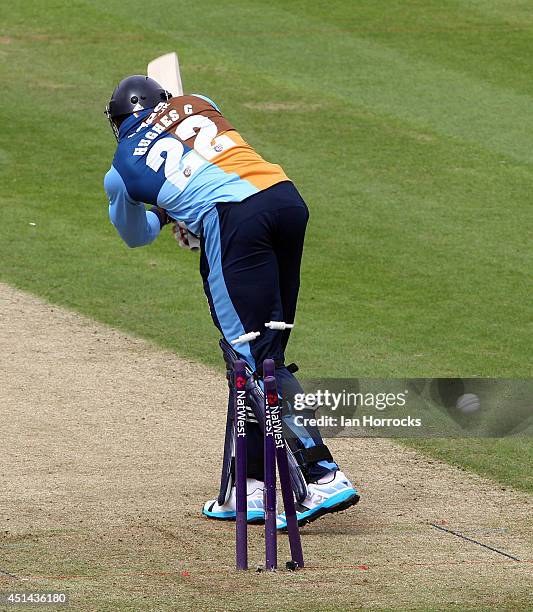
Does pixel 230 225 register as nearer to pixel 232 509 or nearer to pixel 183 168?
pixel 183 168

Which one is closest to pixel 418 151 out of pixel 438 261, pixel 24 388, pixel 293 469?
pixel 438 261

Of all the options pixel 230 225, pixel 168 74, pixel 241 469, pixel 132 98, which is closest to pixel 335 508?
pixel 241 469

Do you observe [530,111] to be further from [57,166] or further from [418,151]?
[57,166]

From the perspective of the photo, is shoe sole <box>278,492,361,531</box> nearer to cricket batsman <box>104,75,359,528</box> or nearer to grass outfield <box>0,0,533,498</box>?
cricket batsman <box>104,75,359,528</box>

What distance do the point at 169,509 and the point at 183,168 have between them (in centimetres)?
166

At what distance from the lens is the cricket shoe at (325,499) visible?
21.6 ft

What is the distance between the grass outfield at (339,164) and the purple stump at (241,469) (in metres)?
2.08

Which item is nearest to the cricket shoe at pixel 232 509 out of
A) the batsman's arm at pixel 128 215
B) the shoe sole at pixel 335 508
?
the shoe sole at pixel 335 508

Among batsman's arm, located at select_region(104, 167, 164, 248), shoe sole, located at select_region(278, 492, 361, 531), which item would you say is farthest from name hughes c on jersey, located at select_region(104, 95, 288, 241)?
shoe sole, located at select_region(278, 492, 361, 531)

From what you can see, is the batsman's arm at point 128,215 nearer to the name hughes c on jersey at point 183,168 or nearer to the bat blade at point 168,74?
the name hughes c on jersey at point 183,168

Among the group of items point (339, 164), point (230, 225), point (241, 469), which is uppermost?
point (230, 225)

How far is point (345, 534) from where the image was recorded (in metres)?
6.52

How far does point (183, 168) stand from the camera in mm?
6547

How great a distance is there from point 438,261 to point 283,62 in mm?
6057
